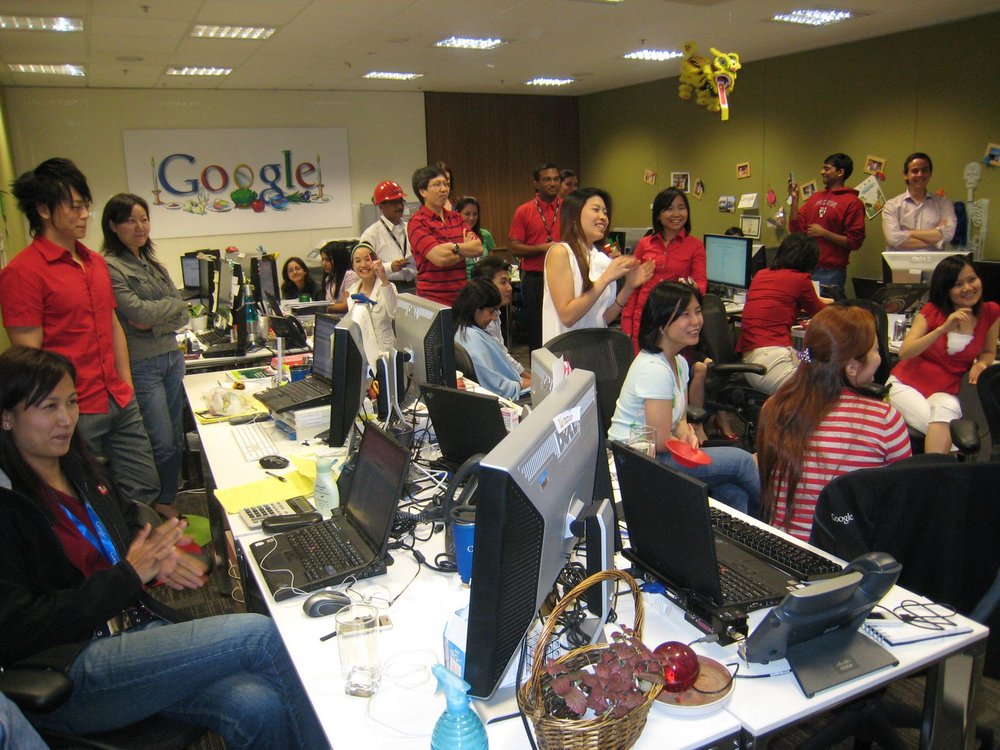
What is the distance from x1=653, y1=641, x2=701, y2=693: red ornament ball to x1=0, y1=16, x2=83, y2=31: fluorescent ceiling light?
547 cm

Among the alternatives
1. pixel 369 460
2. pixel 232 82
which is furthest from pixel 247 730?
pixel 232 82

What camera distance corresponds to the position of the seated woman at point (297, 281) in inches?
249

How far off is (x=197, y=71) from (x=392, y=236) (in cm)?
365

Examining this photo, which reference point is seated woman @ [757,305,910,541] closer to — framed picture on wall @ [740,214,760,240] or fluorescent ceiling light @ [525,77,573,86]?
framed picture on wall @ [740,214,760,240]

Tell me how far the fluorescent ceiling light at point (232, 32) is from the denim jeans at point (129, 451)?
335 cm

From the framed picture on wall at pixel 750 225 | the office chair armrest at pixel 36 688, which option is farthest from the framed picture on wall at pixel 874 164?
the office chair armrest at pixel 36 688

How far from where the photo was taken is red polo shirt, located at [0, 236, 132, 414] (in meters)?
3.00

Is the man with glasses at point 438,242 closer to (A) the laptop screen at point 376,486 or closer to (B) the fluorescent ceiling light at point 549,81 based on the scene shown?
(A) the laptop screen at point 376,486

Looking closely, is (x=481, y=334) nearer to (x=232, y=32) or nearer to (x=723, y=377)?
(x=723, y=377)

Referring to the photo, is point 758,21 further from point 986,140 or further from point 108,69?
point 108,69

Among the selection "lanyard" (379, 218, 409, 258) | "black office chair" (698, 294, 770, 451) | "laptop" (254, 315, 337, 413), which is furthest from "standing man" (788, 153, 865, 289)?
"laptop" (254, 315, 337, 413)

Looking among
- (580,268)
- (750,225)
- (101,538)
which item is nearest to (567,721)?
(101,538)

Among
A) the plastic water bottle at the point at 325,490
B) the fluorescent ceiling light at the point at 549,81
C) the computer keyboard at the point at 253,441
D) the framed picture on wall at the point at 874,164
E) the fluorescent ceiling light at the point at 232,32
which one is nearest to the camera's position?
the plastic water bottle at the point at 325,490

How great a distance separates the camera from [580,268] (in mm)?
3391
